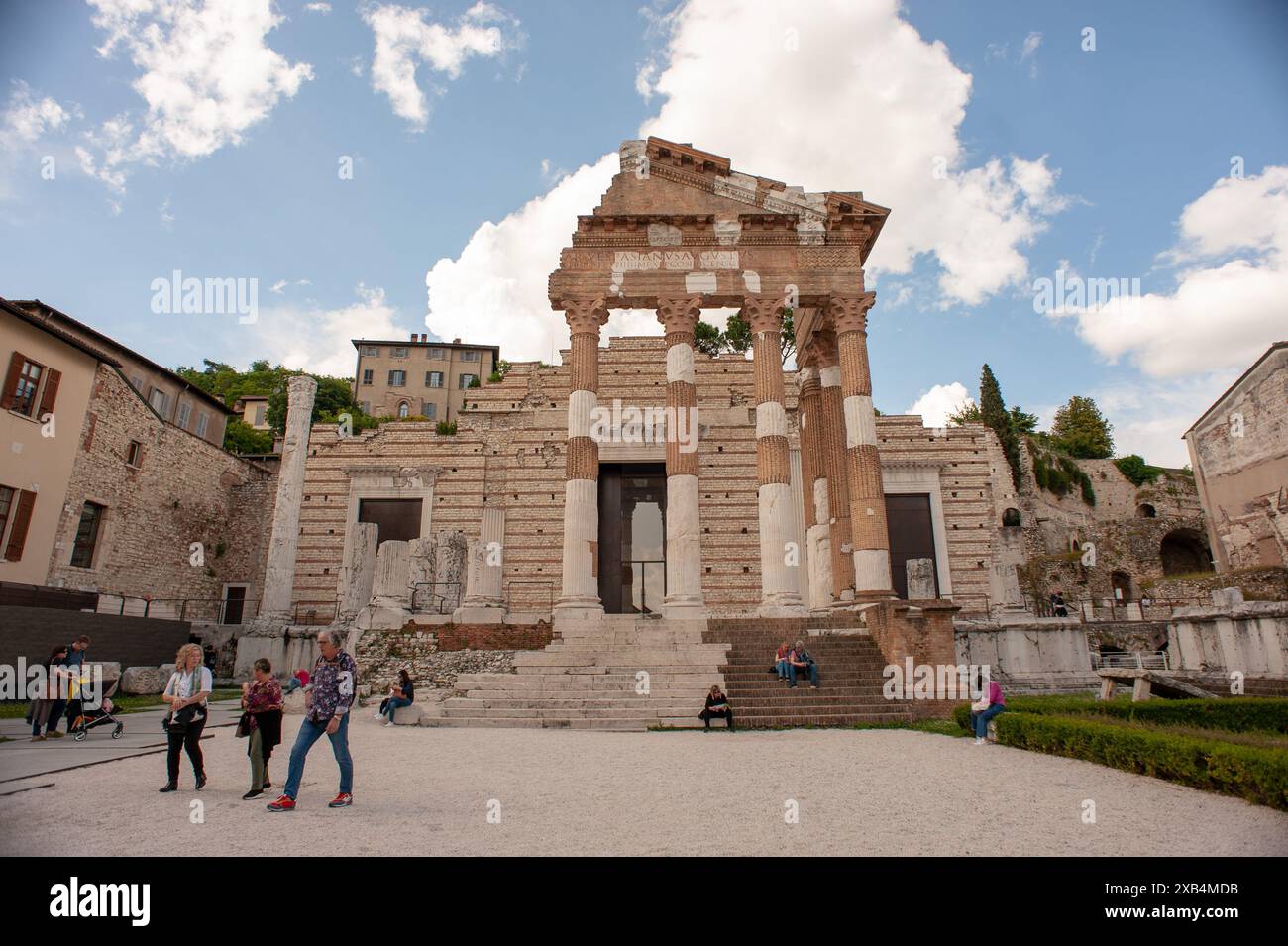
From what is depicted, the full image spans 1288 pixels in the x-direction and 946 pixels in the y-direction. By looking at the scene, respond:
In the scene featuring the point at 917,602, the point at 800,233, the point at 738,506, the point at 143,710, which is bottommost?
the point at 143,710

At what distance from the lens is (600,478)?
968 inches

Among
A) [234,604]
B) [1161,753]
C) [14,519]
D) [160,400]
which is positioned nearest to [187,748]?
[1161,753]

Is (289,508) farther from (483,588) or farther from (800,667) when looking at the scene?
(800,667)

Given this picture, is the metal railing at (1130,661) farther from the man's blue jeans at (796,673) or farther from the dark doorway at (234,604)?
the dark doorway at (234,604)

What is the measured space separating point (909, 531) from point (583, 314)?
14.0 m

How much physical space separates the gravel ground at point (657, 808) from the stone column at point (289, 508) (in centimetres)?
1579

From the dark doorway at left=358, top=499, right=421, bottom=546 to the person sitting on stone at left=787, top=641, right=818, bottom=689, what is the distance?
631 inches

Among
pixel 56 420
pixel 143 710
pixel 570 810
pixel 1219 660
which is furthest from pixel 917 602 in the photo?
pixel 56 420

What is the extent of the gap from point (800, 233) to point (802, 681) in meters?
13.1

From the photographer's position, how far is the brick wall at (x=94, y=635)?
53.8 ft

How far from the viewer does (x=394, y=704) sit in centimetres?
1332

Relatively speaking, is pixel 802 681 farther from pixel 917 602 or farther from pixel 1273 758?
pixel 1273 758

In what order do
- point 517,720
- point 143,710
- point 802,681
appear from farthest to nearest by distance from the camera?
point 143,710, point 802,681, point 517,720

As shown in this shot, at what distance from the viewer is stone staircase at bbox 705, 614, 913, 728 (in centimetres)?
1313
